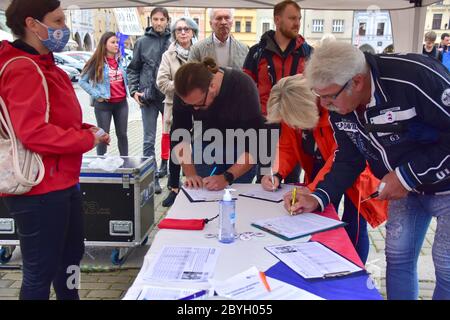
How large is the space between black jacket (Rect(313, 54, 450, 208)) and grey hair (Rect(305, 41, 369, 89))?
0.31 feet

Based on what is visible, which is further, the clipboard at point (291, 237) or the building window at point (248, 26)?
the building window at point (248, 26)

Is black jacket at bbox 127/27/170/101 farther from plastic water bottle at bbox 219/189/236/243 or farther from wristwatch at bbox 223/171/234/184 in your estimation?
plastic water bottle at bbox 219/189/236/243

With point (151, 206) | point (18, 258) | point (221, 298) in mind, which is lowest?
point (18, 258)

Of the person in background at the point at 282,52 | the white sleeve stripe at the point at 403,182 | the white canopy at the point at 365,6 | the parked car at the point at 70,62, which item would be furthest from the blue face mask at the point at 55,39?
the parked car at the point at 70,62

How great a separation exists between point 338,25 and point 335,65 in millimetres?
49948

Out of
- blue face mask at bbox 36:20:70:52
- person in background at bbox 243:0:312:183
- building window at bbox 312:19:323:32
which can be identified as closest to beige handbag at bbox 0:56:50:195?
blue face mask at bbox 36:20:70:52

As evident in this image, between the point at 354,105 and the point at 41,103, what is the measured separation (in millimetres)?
1148

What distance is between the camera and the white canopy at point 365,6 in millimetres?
4113

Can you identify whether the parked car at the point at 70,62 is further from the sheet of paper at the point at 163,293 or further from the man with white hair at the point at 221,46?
the sheet of paper at the point at 163,293

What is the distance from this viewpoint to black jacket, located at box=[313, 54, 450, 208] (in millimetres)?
1575

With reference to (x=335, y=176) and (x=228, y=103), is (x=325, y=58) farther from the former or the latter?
(x=228, y=103)

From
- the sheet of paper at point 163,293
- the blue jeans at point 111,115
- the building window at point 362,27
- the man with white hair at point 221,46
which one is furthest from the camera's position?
the building window at point 362,27

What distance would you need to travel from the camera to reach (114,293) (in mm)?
2719

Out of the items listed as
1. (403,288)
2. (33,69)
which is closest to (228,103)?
(33,69)
